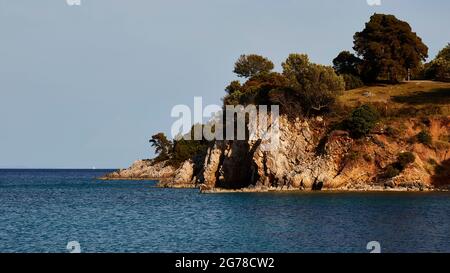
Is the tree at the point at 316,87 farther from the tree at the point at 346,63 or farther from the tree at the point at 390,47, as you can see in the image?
the tree at the point at 346,63

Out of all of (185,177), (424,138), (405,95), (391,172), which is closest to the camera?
(391,172)

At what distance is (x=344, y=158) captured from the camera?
274 feet

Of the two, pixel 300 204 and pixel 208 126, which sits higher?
pixel 208 126

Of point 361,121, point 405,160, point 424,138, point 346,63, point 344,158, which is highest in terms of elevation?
point 346,63

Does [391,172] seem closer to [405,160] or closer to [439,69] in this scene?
[405,160]

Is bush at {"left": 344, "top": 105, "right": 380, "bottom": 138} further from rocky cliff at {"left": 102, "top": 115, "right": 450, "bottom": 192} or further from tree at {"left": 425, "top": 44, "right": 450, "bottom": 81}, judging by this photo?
tree at {"left": 425, "top": 44, "right": 450, "bottom": 81}

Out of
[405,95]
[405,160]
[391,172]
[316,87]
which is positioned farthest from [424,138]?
[316,87]

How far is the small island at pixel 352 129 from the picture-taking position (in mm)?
82438

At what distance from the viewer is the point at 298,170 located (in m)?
83.9

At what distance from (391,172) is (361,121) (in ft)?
25.6

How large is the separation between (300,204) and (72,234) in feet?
84.7

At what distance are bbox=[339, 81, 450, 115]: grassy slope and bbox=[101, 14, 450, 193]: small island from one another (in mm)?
138
